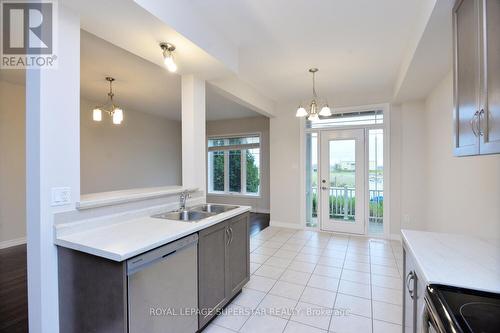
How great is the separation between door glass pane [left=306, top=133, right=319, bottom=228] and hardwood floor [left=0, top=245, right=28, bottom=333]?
438 centimetres

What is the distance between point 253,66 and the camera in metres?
3.35

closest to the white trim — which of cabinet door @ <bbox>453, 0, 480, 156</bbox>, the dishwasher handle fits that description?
the dishwasher handle

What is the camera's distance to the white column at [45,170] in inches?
57.4

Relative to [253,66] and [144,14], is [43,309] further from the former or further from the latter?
[253,66]

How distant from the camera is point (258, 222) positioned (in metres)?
5.69

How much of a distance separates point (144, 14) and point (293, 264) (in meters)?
3.20

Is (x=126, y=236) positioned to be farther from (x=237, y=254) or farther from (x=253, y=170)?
(x=253, y=170)

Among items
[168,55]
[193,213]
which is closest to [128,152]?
[193,213]

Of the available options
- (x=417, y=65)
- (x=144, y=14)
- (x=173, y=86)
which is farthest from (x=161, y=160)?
(x=417, y=65)

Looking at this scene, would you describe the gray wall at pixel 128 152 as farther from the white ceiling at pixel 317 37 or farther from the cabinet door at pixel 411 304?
the cabinet door at pixel 411 304

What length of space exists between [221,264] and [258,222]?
3.60m

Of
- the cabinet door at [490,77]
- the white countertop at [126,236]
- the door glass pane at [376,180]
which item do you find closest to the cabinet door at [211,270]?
the white countertop at [126,236]

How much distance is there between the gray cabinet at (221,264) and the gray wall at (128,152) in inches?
161

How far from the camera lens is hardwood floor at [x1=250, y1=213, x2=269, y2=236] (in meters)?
5.09
